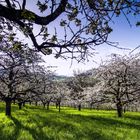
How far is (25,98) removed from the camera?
38719mm

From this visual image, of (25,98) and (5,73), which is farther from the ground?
(5,73)

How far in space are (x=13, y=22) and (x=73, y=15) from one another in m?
1.42

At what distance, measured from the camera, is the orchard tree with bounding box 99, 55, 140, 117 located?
38.9m

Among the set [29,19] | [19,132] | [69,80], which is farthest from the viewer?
[69,80]

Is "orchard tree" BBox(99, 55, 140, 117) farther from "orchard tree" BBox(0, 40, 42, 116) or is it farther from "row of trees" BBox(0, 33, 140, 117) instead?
"orchard tree" BBox(0, 40, 42, 116)

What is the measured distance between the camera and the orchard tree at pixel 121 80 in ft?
128

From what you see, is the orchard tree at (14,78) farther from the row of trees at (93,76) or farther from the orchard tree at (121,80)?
the orchard tree at (121,80)

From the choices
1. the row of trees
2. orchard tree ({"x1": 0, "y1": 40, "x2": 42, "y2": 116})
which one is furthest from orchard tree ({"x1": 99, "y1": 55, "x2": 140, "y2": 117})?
orchard tree ({"x1": 0, "y1": 40, "x2": 42, "y2": 116})

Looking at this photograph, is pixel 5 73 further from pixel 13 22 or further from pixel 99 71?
pixel 13 22

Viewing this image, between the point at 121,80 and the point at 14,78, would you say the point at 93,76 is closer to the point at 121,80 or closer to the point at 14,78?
the point at 121,80

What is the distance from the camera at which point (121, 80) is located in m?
39.5

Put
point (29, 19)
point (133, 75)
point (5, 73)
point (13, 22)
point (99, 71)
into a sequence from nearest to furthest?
point (29, 19) < point (13, 22) < point (5, 73) < point (133, 75) < point (99, 71)

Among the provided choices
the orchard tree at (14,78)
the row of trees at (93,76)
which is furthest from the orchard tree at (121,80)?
the orchard tree at (14,78)

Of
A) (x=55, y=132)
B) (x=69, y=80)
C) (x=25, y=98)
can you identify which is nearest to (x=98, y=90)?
(x=25, y=98)
